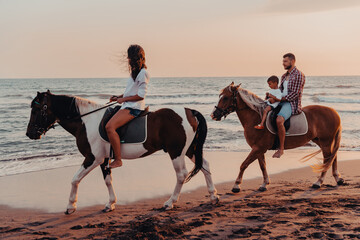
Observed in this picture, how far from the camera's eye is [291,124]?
21.4 feet

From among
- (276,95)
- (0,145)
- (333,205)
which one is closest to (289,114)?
(276,95)

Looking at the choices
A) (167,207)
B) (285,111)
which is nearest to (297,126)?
(285,111)

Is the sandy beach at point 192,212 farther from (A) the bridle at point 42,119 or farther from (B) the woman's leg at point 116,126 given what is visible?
(A) the bridle at point 42,119

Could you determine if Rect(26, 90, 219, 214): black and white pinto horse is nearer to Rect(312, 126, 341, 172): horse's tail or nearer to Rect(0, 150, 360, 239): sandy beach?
Rect(0, 150, 360, 239): sandy beach

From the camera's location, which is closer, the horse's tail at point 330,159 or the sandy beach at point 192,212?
the sandy beach at point 192,212

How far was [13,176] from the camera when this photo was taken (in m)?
7.91

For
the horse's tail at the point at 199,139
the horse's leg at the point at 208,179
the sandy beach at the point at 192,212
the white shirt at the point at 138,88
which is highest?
the white shirt at the point at 138,88

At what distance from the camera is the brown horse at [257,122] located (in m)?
6.38

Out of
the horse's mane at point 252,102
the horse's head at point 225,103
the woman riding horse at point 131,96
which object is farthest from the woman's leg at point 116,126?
the horse's mane at point 252,102

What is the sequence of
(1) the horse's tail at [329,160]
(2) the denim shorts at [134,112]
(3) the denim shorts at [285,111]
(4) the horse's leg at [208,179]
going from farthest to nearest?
1. (1) the horse's tail at [329,160]
2. (3) the denim shorts at [285,111]
3. (4) the horse's leg at [208,179]
4. (2) the denim shorts at [134,112]

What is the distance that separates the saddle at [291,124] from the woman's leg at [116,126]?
8.49ft

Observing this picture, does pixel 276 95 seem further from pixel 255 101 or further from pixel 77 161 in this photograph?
pixel 77 161

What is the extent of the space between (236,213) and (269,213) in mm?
440

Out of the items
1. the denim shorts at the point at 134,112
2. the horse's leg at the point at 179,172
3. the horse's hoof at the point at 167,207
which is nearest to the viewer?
the denim shorts at the point at 134,112
